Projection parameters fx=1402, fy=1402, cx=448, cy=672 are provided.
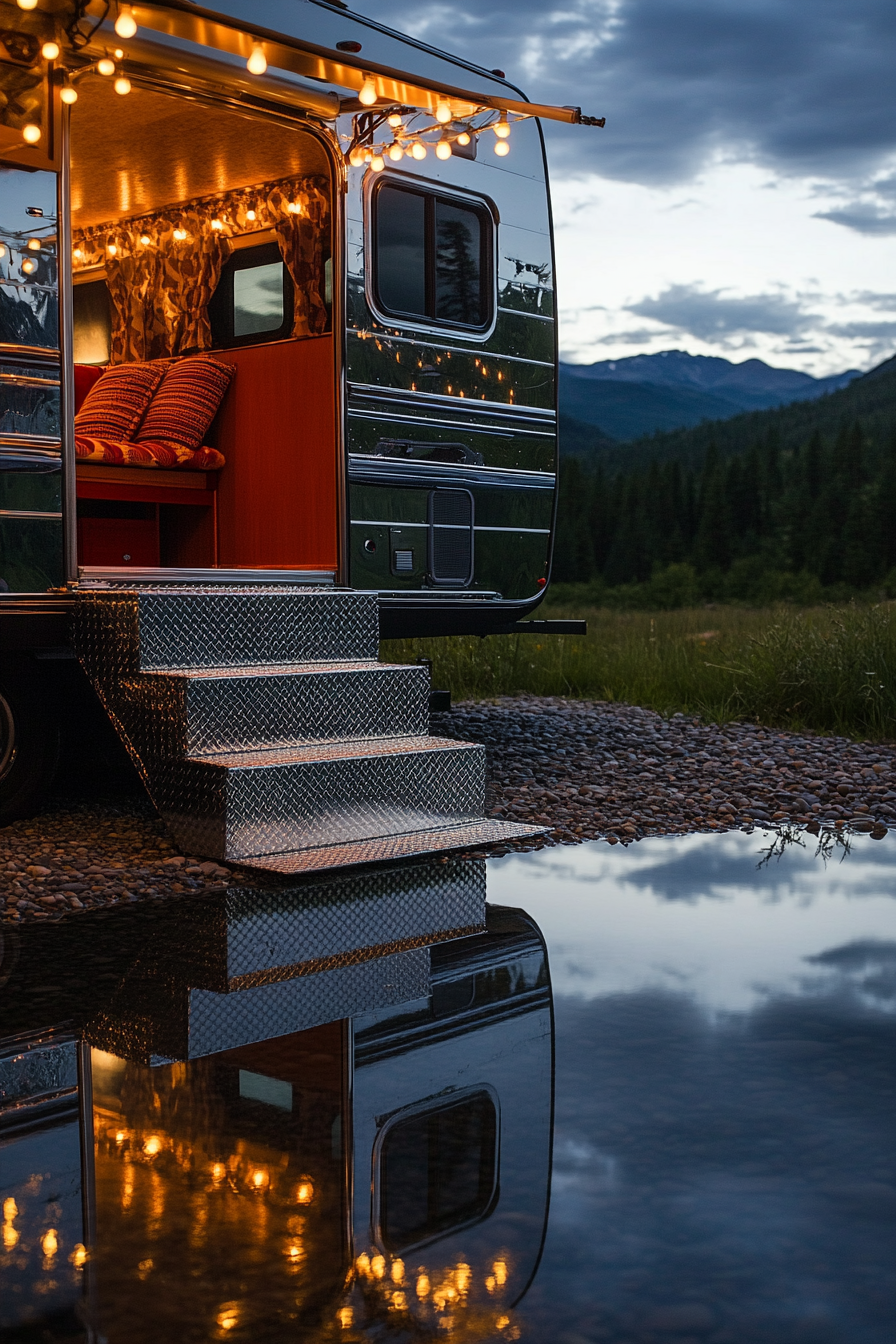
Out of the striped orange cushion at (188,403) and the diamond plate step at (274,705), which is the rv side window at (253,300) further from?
the diamond plate step at (274,705)

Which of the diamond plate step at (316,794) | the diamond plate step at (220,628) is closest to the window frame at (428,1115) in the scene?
the diamond plate step at (316,794)

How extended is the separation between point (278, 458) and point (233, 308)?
0.83 m

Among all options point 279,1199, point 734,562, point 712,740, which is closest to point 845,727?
point 712,740

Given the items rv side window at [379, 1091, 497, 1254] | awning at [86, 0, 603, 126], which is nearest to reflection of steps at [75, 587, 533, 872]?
rv side window at [379, 1091, 497, 1254]

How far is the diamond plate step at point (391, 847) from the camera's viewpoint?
4116 mm

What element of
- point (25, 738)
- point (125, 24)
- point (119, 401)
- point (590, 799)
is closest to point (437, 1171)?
point (25, 738)

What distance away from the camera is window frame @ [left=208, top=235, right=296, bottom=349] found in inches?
254

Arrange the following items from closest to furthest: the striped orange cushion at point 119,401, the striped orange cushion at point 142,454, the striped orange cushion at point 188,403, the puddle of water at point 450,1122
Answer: the puddle of water at point 450,1122 → the striped orange cushion at point 142,454 → the striped orange cushion at point 188,403 → the striped orange cushion at point 119,401

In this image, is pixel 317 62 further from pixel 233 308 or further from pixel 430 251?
pixel 233 308

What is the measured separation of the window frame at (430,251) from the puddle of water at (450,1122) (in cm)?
288

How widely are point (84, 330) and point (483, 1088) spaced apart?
6.15 m

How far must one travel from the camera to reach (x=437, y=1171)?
7.04 ft

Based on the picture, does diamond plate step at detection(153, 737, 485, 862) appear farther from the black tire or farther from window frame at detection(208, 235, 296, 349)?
window frame at detection(208, 235, 296, 349)

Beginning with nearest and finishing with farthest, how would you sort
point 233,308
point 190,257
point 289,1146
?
1. point 289,1146
2. point 233,308
3. point 190,257
